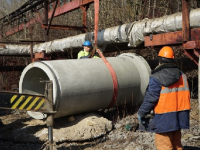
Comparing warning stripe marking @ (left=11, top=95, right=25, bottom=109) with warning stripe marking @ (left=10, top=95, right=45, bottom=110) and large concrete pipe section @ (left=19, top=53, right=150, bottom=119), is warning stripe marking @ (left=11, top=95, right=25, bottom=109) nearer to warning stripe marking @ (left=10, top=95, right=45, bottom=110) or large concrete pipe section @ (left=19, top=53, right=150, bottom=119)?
warning stripe marking @ (left=10, top=95, right=45, bottom=110)

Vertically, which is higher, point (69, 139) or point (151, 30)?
point (151, 30)

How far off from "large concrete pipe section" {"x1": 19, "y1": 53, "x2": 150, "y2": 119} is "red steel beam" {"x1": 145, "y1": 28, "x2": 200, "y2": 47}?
744 mm

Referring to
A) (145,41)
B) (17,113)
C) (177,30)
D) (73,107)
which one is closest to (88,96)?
(73,107)

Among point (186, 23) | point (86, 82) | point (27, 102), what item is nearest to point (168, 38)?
point (186, 23)

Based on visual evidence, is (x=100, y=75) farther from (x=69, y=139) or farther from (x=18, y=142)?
(x=18, y=142)

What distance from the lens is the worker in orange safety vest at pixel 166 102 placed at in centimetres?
309

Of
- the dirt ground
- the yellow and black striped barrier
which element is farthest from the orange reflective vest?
the yellow and black striped barrier

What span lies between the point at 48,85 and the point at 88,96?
1.18m

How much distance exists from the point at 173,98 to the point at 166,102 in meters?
0.09

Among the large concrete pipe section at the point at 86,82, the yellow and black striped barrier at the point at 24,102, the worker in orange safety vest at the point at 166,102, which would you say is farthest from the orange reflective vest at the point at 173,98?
the large concrete pipe section at the point at 86,82

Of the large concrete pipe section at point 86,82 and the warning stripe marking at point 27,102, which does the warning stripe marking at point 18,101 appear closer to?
the warning stripe marking at point 27,102

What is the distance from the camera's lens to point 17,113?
6.71m

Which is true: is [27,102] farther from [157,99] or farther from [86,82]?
[157,99]

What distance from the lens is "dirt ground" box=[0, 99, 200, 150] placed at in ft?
14.0
